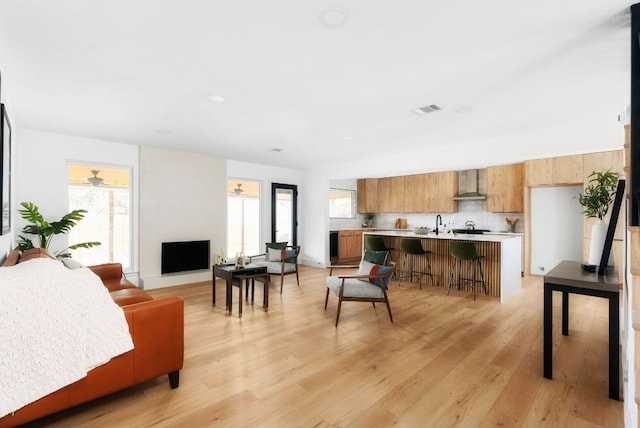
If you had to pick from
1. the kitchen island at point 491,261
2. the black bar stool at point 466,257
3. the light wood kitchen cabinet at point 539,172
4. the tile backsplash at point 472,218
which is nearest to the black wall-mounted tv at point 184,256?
the kitchen island at point 491,261

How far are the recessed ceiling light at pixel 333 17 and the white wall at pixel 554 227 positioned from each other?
5.89 metres

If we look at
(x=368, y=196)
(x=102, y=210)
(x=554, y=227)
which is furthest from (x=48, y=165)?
(x=554, y=227)

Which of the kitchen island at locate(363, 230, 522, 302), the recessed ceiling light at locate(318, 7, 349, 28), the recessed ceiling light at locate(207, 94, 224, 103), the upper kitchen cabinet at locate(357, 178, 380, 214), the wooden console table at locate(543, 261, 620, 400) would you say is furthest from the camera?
the upper kitchen cabinet at locate(357, 178, 380, 214)

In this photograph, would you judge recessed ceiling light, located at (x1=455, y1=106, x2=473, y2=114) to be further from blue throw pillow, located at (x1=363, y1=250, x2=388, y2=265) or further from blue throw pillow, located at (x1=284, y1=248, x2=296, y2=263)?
blue throw pillow, located at (x1=284, y1=248, x2=296, y2=263)

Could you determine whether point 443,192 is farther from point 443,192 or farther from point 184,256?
point 184,256

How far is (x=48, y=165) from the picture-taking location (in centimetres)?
464

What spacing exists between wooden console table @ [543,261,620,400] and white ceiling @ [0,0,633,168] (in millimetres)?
1750

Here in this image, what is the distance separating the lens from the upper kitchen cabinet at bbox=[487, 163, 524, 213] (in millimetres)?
6277

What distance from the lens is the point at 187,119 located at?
3957 mm

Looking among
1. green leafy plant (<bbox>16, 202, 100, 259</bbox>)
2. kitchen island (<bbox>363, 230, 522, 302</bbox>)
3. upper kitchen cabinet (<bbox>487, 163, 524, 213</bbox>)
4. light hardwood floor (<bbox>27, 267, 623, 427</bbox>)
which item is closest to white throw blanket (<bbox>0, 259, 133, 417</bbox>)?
light hardwood floor (<bbox>27, 267, 623, 427</bbox>)

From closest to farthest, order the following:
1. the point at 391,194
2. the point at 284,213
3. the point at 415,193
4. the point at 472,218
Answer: the point at 472,218 → the point at 284,213 → the point at 415,193 → the point at 391,194

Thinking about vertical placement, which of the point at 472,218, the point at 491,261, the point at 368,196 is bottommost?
the point at 491,261

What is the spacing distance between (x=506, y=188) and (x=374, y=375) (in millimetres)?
5538

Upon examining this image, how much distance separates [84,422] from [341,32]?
9.85ft
